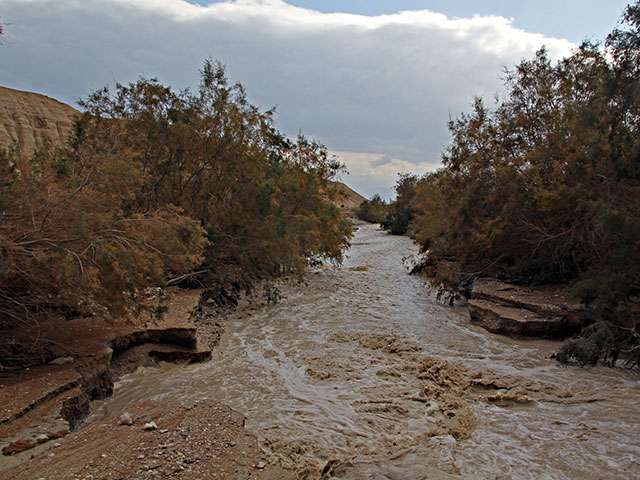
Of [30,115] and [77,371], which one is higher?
[30,115]

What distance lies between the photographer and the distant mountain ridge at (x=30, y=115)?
158ft

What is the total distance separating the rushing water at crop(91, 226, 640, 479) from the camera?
4.57 metres

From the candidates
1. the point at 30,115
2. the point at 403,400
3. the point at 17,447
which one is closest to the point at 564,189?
the point at 403,400

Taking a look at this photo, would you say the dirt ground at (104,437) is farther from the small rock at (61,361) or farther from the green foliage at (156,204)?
the green foliage at (156,204)

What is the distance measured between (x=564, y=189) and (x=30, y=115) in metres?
59.4

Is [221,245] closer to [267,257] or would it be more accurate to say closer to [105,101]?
[267,257]

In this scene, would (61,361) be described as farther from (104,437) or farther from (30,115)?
(30,115)

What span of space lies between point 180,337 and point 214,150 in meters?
5.66

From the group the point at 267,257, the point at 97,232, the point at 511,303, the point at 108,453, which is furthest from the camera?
the point at 267,257

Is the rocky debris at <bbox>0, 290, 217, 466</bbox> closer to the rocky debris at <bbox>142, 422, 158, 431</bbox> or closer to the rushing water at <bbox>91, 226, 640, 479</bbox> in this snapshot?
the rushing water at <bbox>91, 226, 640, 479</bbox>

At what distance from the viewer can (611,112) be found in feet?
29.2

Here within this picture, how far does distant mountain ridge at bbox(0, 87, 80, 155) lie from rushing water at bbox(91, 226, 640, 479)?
47.9m

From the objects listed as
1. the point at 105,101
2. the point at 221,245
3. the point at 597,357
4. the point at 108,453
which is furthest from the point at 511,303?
the point at 105,101

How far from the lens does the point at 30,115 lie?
2063 inches
